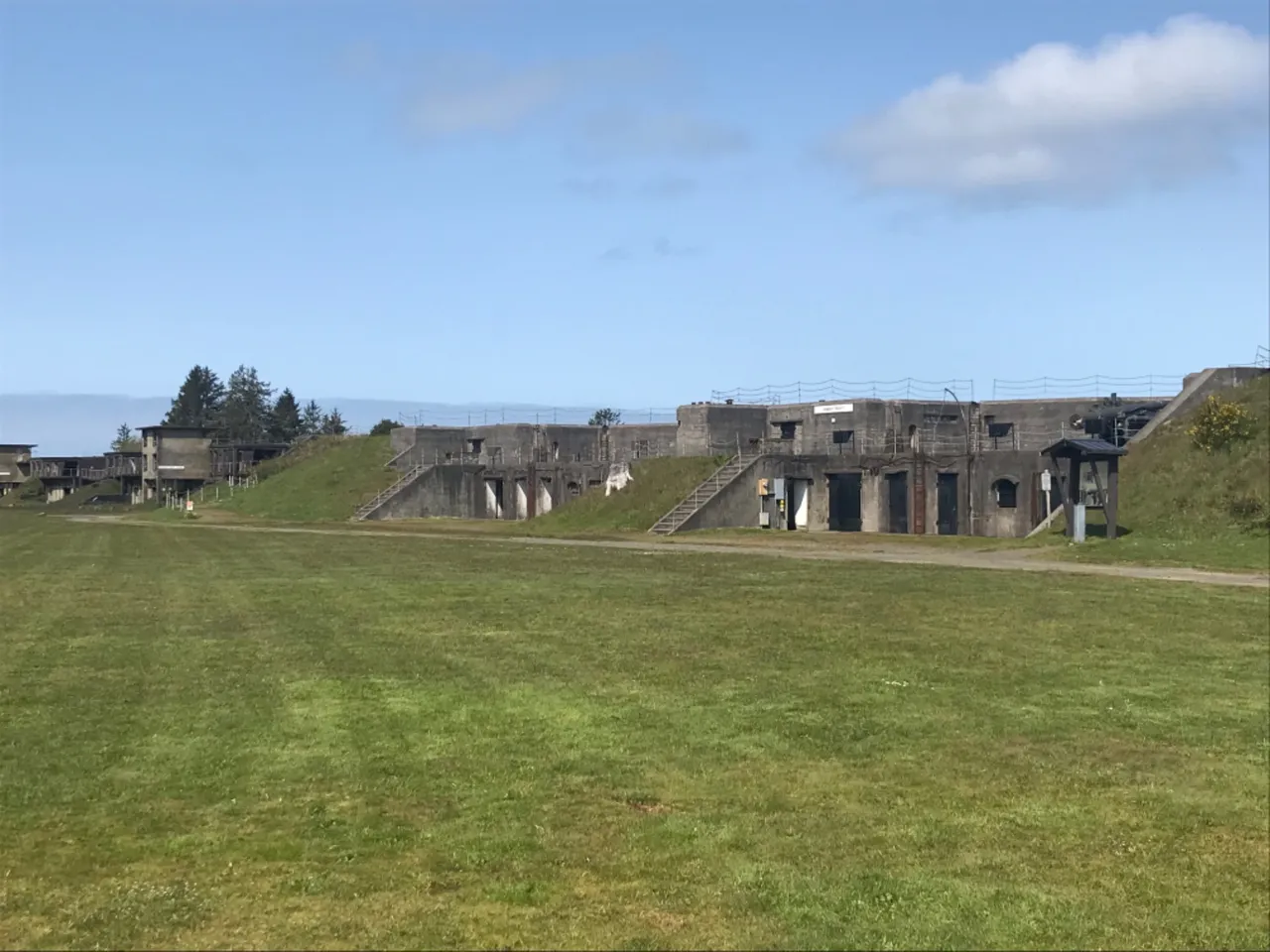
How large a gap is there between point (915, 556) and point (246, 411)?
5909 inches

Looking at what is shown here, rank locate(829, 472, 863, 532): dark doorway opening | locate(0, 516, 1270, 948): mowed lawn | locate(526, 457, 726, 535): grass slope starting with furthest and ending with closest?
locate(526, 457, 726, 535): grass slope → locate(829, 472, 863, 532): dark doorway opening → locate(0, 516, 1270, 948): mowed lawn

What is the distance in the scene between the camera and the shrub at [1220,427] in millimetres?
49156

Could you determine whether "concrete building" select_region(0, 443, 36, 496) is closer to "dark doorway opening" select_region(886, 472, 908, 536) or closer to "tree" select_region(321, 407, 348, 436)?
"tree" select_region(321, 407, 348, 436)

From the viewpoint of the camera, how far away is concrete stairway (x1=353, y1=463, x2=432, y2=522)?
8850cm

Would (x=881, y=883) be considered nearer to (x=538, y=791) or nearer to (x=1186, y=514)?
(x=538, y=791)

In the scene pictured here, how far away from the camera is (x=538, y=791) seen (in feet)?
41.9

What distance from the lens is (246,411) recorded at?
180 metres

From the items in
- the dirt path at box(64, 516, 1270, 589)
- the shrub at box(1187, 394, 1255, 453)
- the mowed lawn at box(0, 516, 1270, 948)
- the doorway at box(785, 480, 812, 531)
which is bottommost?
the mowed lawn at box(0, 516, 1270, 948)

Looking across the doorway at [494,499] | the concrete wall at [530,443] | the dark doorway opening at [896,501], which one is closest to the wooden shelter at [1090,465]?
the dark doorway opening at [896,501]

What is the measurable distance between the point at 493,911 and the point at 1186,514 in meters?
40.8

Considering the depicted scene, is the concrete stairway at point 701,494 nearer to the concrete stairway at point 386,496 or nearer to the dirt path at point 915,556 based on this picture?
the dirt path at point 915,556

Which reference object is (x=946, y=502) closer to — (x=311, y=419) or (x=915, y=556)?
(x=915, y=556)

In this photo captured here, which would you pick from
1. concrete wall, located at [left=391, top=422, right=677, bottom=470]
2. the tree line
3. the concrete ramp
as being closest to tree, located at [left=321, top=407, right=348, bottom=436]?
the tree line

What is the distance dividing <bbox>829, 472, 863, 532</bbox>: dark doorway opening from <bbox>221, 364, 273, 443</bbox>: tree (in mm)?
96865
